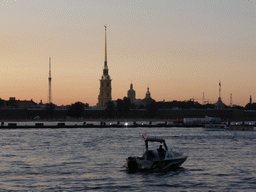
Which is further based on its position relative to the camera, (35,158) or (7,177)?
(35,158)

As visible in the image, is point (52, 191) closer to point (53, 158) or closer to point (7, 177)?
point (7, 177)

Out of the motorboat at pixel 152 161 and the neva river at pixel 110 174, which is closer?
the neva river at pixel 110 174

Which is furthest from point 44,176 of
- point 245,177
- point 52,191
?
point 245,177

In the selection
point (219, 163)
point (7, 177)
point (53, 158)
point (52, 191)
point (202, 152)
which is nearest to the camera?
point (52, 191)

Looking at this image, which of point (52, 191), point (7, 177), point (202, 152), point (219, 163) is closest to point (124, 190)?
point (52, 191)

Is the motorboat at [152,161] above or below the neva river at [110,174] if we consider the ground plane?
above

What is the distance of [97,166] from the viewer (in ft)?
156

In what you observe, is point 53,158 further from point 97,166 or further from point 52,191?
point 52,191

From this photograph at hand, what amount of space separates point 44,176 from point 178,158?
485 inches

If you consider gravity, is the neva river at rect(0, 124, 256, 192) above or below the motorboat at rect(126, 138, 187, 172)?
below

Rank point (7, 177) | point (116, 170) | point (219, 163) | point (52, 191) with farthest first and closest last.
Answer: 1. point (219, 163)
2. point (116, 170)
3. point (7, 177)
4. point (52, 191)

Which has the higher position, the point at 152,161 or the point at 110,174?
the point at 152,161

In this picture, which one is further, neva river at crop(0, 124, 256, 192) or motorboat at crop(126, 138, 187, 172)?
motorboat at crop(126, 138, 187, 172)

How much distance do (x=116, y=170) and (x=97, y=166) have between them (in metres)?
3.46
